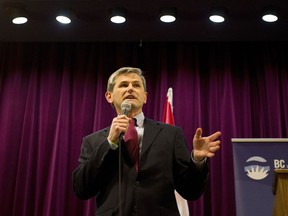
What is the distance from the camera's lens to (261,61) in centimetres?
507

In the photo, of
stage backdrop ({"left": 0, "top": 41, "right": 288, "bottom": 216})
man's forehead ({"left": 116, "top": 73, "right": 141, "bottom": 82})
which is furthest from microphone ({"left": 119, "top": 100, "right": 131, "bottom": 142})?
stage backdrop ({"left": 0, "top": 41, "right": 288, "bottom": 216})

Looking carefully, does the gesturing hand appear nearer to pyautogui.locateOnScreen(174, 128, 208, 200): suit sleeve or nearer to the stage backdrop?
pyautogui.locateOnScreen(174, 128, 208, 200): suit sleeve

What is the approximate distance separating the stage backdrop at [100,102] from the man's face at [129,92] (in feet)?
7.89

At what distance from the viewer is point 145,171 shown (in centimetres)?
208

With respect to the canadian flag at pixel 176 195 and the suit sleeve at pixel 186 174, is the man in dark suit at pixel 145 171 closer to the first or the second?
the suit sleeve at pixel 186 174

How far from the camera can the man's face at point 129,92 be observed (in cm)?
236

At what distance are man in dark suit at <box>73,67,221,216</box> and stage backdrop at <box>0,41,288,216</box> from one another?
2483mm

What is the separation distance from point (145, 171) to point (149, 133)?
0.68 feet

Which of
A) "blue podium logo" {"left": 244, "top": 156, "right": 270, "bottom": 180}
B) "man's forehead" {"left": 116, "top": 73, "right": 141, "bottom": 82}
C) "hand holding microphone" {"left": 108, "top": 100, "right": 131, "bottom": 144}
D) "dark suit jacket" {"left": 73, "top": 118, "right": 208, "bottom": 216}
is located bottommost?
"dark suit jacket" {"left": 73, "top": 118, "right": 208, "bottom": 216}

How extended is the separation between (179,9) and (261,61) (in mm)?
1143

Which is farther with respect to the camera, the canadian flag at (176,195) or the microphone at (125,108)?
the canadian flag at (176,195)

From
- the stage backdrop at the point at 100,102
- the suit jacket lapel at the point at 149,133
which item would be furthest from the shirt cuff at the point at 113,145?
the stage backdrop at the point at 100,102

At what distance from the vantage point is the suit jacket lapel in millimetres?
2154

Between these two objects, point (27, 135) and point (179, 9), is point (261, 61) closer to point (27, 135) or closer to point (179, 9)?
point (179, 9)
